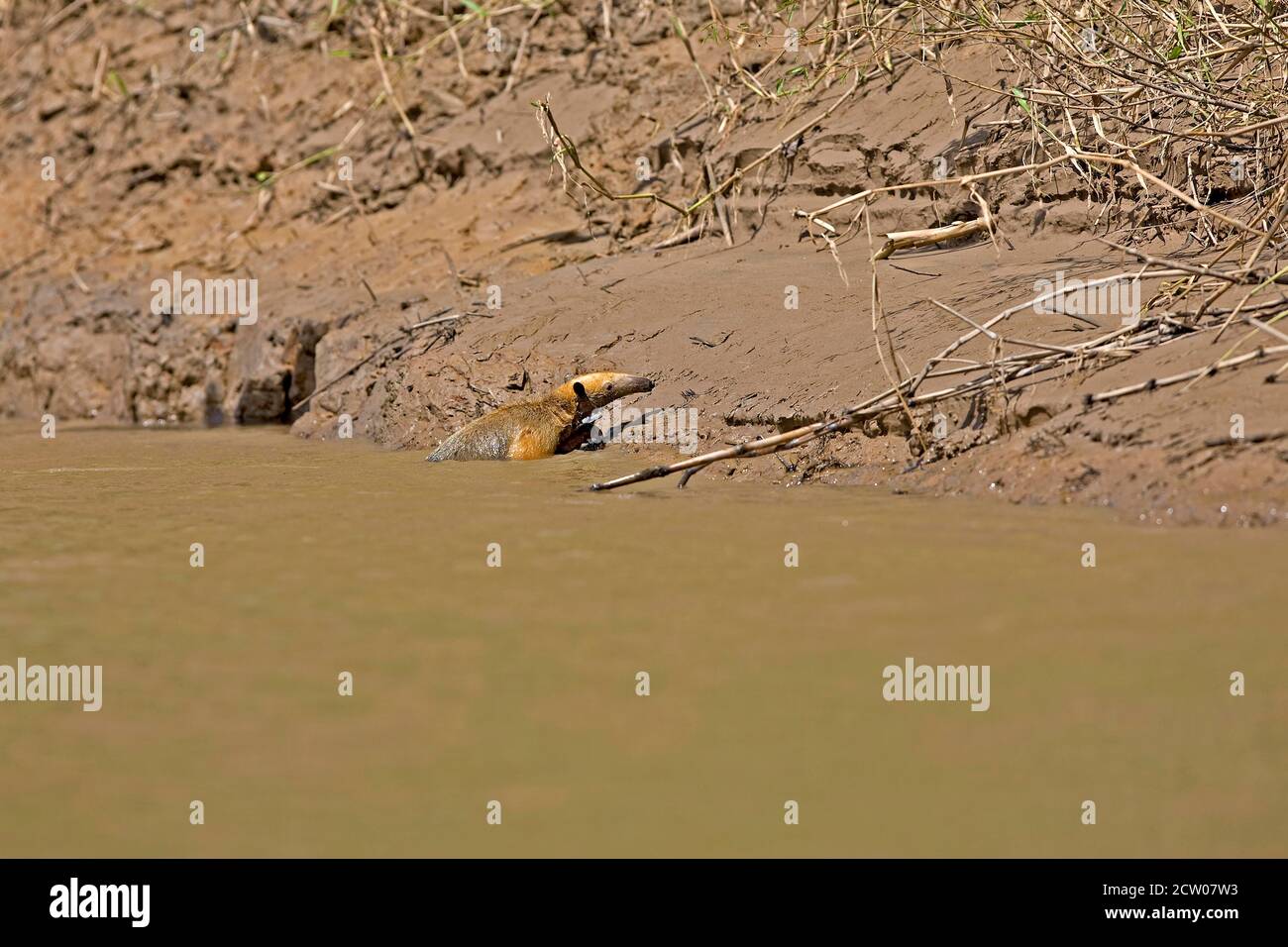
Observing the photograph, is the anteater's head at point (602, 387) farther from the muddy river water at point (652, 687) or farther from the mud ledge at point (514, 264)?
the muddy river water at point (652, 687)

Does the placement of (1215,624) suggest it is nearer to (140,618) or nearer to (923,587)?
(923,587)

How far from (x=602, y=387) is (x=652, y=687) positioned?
162 inches

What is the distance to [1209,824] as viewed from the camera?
229cm

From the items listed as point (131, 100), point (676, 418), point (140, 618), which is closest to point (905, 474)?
point (676, 418)

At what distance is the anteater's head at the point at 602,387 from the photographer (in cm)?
689

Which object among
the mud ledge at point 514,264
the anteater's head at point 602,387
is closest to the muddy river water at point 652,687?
the mud ledge at point 514,264

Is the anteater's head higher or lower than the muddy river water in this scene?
higher

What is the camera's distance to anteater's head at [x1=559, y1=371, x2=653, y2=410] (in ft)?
22.6

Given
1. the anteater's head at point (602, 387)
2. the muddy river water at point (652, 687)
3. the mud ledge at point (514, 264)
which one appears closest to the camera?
the muddy river water at point (652, 687)

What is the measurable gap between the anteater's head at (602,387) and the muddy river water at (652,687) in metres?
2.17

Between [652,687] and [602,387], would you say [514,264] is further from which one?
[652,687]

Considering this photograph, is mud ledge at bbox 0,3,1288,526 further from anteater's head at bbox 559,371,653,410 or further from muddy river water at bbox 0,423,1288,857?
muddy river water at bbox 0,423,1288,857

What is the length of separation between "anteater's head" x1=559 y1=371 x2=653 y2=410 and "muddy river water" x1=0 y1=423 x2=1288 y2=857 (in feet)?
7.13

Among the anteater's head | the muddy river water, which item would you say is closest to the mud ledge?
the anteater's head
